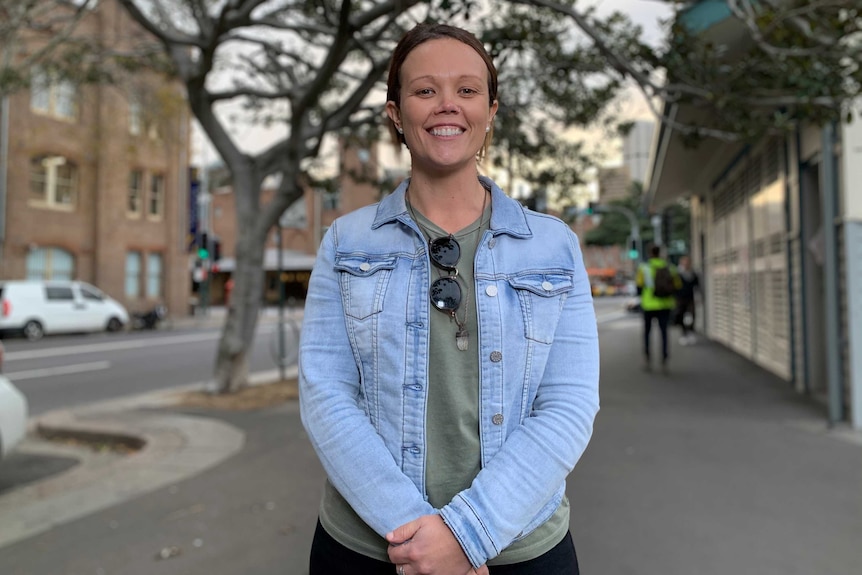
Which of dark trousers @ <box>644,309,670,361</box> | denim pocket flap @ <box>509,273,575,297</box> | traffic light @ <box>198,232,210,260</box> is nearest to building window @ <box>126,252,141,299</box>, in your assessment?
traffic light @ <box>198,232,210,260</box>

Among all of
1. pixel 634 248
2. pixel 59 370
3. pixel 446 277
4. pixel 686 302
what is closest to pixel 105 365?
pixel 59 370

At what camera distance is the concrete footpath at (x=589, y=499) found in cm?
359

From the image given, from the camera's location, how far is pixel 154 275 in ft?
95.6

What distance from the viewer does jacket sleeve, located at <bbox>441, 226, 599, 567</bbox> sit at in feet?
4.21

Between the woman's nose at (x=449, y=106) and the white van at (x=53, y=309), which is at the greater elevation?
the woman's nose at (x=449, y=106)

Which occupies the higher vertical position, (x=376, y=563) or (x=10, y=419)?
(x=376, y=563)

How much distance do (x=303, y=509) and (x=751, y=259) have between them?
10227mm

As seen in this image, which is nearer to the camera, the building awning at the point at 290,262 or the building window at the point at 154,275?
the building window at the point at 154,275

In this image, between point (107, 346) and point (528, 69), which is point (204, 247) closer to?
point (107, 346)

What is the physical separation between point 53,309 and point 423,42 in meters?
21.4

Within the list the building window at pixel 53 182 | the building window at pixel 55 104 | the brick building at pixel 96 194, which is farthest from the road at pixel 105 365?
the building window at pixel 55 104

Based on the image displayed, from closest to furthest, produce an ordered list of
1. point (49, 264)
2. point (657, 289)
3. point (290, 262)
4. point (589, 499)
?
point (589, 499), point (657, 289), point (49, 264), point (290, 262)

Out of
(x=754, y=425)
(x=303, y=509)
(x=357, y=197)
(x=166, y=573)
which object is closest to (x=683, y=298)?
(x=754, y=425)

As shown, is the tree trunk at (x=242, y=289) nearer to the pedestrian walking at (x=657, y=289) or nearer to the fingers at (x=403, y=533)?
the pedestrian walking at (x=657, y=289)
